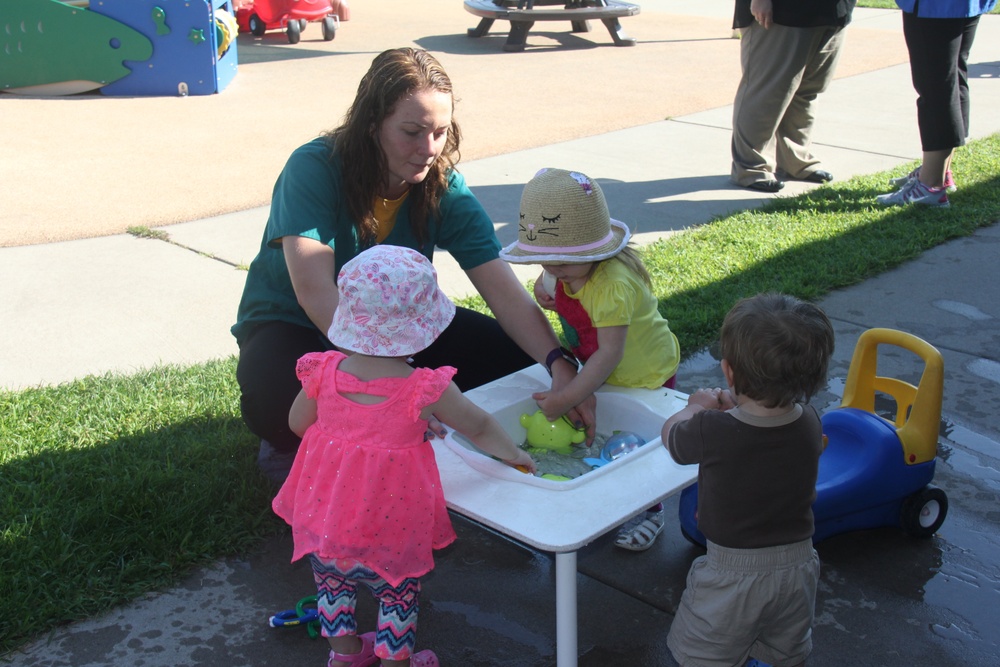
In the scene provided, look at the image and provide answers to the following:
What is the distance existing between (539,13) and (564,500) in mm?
10011

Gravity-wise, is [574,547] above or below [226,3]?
below

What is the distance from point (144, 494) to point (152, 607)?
0.42m

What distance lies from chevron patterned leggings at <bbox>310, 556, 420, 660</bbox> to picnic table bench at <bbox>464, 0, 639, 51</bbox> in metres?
9.98

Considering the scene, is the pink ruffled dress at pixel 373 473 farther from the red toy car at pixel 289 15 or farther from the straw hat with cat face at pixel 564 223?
the red toy car at pixel 289 15

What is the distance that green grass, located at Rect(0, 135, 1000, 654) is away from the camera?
8.27 feet

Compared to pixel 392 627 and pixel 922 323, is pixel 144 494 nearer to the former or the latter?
pixel 392 627

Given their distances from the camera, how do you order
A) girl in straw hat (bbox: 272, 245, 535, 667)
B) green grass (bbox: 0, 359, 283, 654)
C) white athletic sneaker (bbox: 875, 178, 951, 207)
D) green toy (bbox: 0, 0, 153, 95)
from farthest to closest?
green toy (bbox: 0, 0, 153, 95), white athletic sneaker (bbox: 875, 178, 951, 207), green grass (bbox: 0, 359, 283, 654), girl in straw hat (bbox: 272, 245, 535, 667)

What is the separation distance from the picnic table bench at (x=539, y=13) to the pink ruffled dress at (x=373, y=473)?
390 inches

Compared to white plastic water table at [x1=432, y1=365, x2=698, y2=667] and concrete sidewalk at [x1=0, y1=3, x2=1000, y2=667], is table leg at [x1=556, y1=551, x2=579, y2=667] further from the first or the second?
concrete sidewalk at [x1=0, y1=3, x2=1000, y2=667]

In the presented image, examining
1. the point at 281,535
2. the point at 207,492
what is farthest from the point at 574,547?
the point at 207,492

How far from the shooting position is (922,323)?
423cm

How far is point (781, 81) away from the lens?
5715 millimetres

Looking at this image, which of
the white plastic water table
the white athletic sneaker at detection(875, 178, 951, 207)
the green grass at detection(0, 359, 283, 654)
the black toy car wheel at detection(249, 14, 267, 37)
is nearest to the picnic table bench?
the black toy car wheel at detection(249, 14, 267, 37)

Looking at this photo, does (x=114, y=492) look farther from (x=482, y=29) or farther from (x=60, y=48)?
(x=482, y=29)
